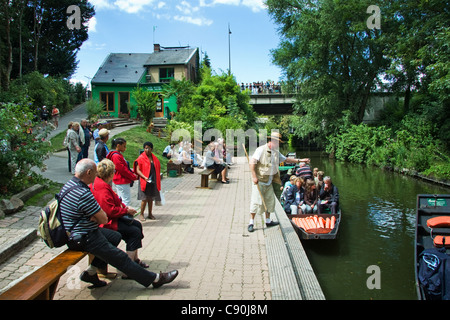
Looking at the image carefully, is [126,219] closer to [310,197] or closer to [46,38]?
[310,197]

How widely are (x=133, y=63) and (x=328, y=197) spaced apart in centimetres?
3323

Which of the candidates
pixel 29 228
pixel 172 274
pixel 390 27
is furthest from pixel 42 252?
pixel 390 27

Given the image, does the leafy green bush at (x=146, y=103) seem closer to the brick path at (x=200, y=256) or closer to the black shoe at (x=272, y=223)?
the brick path at (x=200, y=256)

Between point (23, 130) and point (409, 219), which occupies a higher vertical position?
point (23, 130)

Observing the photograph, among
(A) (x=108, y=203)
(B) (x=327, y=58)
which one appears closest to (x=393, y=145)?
(B) (x=327, y=58)

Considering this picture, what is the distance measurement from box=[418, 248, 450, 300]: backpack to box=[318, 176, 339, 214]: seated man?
5.23 m

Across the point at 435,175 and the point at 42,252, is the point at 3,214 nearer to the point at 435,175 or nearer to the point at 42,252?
the point at 42,252

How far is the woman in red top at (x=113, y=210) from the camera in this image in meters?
4.91

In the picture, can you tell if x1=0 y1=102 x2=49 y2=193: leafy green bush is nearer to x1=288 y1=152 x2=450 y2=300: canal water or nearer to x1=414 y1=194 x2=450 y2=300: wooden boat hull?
x1=288 y1=152 x2=450 y2=300: canal water

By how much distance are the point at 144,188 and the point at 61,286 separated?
3.38 meters

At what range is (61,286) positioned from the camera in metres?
4.71

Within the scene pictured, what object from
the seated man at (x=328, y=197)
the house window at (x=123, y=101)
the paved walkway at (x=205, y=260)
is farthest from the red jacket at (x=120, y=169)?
the house window at (x=123, y=101)

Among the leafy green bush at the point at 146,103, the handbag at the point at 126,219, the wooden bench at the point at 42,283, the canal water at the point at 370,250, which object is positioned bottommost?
the canal water at the point at 370,250

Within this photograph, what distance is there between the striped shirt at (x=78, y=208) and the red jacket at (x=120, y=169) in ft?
9.79
